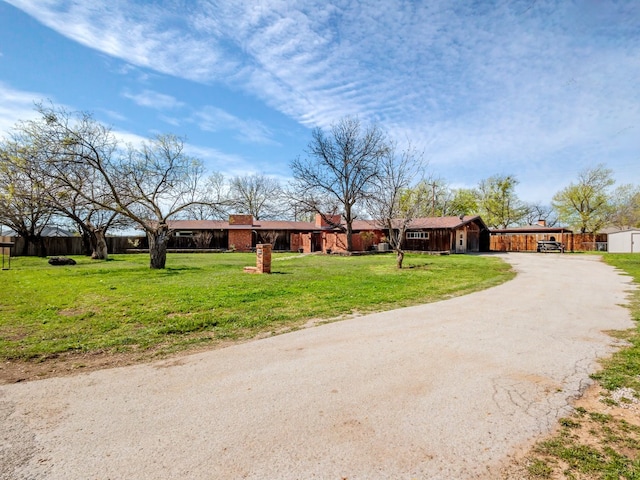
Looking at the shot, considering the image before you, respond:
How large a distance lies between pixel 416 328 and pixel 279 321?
7.74 ft

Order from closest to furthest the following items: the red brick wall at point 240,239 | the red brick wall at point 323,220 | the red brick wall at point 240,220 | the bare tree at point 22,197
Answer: the bare tree at point 22,197 < the red brick wall at point 240,239 < the red brick wall at point 240,220 < the red brick wall at point 323,220

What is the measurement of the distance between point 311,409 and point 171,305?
519cm

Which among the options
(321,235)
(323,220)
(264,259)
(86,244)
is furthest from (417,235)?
(86,244)

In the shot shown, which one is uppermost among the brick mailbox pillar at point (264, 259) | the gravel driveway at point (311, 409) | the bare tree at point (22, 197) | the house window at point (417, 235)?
the bare tree at point (22, 197)

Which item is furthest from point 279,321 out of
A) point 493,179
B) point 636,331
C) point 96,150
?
point 493,179

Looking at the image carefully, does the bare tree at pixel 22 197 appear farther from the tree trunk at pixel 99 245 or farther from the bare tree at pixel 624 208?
the bare tree at pixel 624 208

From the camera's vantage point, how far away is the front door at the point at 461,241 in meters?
29.4

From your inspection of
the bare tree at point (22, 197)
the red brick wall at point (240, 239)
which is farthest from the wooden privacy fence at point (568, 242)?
the bare tree at point (22, 197)

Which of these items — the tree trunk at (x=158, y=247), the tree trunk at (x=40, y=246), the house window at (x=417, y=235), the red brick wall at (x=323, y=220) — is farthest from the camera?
the red brick wall at (x=323, y=220)

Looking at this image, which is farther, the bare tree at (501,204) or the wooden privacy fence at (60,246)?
the bare tree at (501,204)

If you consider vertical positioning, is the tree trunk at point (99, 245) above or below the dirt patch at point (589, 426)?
above

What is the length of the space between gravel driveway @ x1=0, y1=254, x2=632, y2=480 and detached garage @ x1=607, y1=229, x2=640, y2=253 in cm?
2973

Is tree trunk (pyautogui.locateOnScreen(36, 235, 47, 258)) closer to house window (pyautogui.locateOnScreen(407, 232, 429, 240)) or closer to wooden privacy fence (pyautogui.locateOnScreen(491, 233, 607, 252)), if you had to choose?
house window (pyautogui.locateOnScreen(407, 232, 429, 240))

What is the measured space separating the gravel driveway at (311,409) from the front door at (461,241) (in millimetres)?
25405
